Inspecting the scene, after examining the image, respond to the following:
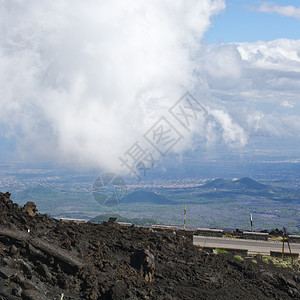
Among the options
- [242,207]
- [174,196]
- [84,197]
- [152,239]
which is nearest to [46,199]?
[84,197]

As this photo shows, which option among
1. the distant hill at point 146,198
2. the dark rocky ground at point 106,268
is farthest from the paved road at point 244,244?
the distant hill at point 146,198

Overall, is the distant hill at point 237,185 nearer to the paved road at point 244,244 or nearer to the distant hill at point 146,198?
the distant hill at point 146,198

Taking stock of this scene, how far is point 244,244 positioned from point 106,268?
12917 millimetres

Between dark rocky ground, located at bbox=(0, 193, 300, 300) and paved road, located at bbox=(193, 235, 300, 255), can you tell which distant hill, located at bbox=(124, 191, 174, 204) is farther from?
dark rocky ground, located at bbox=(0, 193, 300, 300)

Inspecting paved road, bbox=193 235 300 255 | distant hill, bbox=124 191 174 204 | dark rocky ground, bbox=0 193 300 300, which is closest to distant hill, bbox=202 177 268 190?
distant hill, bbox=124 191 174 204

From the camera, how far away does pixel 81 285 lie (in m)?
13.7

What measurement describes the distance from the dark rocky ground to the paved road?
16.8 ft

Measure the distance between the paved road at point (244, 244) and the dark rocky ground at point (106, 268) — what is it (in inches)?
201

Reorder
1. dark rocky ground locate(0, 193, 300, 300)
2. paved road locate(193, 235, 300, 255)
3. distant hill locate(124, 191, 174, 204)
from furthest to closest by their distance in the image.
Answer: distant hill locate(124, 191, 174, 204)
paved road locate(193, 235, 300, 255)
dark rocky ground locate(0, 193, 300, 300)

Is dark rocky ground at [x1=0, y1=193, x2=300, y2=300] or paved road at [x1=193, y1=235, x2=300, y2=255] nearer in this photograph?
dark rocky ground at [x1=0, y1=193, x2=300, y2=300]

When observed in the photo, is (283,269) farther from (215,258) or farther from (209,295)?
(209,295)

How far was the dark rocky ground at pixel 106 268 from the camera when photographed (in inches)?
527

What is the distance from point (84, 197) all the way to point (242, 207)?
4774cm

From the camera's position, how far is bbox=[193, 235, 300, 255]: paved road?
24.5 m
